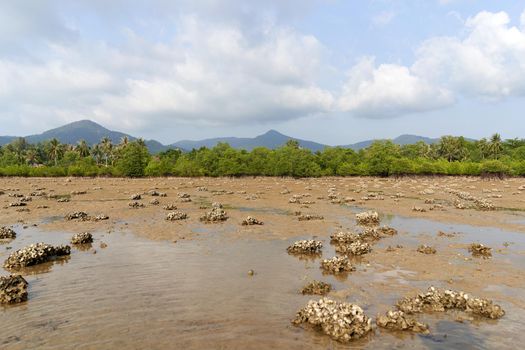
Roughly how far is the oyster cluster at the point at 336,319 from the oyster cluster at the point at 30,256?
13.2 metres

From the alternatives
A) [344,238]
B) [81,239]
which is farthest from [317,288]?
[81,239]

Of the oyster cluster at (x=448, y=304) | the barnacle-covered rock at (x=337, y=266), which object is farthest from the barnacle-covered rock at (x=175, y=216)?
the oyster cluster at (x=448, y=304)

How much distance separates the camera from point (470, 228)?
26328 millimetres

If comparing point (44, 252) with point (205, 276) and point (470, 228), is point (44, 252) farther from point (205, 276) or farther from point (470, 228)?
point (470, 228)

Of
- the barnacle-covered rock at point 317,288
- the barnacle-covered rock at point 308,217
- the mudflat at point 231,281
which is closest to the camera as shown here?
the mudflat at point 231,281

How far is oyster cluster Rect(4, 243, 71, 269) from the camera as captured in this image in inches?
625

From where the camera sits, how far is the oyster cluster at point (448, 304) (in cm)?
1103

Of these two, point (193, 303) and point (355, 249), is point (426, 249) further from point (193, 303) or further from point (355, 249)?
point (193, 303)

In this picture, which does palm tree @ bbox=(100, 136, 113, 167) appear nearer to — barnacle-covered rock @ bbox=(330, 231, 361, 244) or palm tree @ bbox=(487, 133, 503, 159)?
barnacle-covered rock @ bbox=(330, 231, 361, 244)

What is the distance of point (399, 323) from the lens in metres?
10.0

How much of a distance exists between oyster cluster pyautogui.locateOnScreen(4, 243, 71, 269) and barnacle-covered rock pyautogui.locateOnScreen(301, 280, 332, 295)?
12.8m

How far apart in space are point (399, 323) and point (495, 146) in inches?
6690

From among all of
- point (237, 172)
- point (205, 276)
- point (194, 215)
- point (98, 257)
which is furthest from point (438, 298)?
point (237, 172)

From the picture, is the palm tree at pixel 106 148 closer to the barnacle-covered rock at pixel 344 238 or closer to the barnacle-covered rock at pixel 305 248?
the barnacle-covered rock at pixel 344 238
